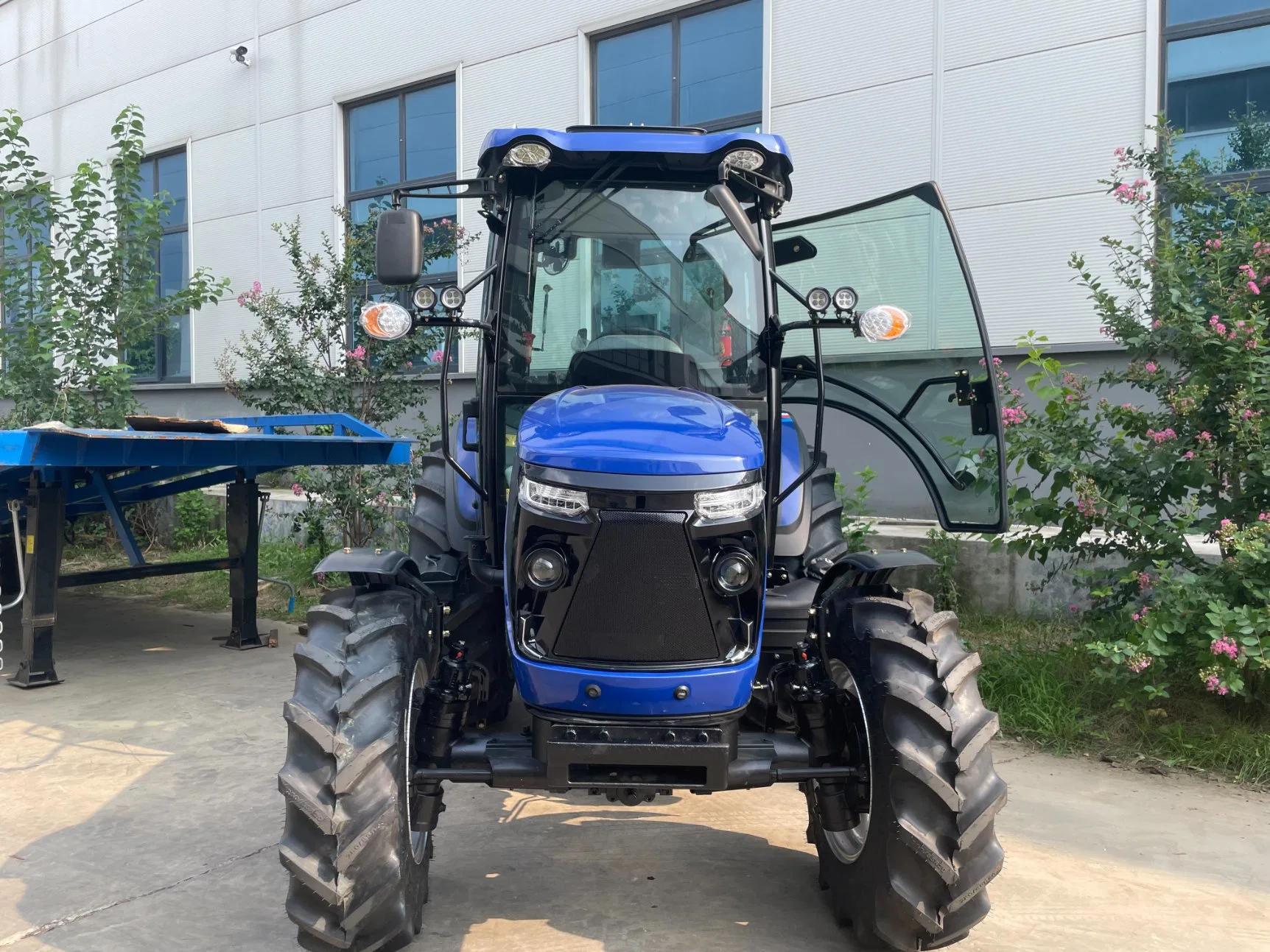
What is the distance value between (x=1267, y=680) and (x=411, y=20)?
9616mm

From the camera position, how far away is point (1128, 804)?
4207mm

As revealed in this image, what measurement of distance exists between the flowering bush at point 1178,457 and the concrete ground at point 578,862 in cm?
65

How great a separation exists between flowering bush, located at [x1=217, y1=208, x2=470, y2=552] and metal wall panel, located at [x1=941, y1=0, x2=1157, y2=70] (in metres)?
3.99

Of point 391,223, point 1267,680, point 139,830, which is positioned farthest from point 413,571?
point 1267,680

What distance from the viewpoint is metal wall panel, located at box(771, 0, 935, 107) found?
765 cm

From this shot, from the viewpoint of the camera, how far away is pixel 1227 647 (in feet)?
14.0

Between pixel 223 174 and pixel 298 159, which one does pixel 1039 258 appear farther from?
pixel 223 174

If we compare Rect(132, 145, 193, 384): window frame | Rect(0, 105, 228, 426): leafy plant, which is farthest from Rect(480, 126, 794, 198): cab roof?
Rect(132, 145, 193, 384): window frame

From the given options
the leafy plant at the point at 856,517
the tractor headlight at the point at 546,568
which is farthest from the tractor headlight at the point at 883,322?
the leafy plant at the point at 856,517

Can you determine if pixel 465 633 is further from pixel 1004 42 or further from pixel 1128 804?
pixel 1004 42

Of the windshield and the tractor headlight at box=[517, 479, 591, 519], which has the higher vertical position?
the windshield

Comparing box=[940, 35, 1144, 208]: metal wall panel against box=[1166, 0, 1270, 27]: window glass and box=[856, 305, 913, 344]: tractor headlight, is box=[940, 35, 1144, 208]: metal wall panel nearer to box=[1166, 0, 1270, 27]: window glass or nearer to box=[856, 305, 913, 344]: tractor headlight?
box=[1166, 0, 1270, 27]: window glass

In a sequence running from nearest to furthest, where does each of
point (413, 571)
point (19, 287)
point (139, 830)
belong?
point (413, 571) < point (139, 830) < point (19, 287)

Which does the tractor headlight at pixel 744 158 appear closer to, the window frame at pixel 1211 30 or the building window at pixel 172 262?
the window frame at pixel 1211 30
